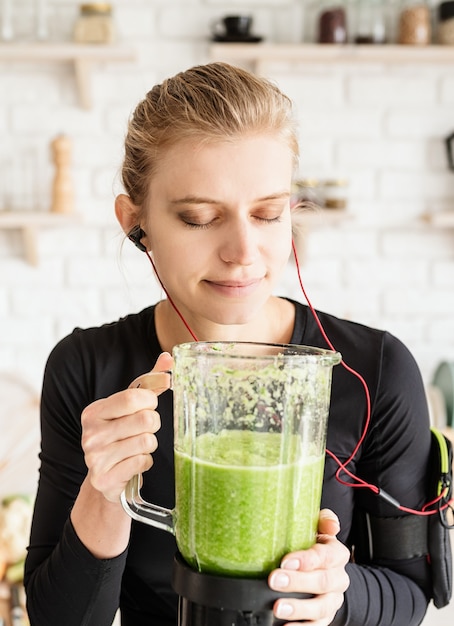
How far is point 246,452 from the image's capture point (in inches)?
28.0

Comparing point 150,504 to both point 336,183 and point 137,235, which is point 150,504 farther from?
point 336,183

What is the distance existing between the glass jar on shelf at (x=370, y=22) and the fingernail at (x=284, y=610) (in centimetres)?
226

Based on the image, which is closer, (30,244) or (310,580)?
(310,580)

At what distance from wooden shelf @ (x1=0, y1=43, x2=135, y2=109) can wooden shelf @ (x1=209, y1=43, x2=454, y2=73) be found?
31 centimetres

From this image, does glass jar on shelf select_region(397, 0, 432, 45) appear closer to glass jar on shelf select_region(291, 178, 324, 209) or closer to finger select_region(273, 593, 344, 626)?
glass jar on shelf select_region(291, 178, 324, 209)

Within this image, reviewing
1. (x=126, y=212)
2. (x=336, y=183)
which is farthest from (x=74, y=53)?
(x=126, y=212)

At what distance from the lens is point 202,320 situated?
117 cm

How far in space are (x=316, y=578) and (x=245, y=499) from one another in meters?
0.10

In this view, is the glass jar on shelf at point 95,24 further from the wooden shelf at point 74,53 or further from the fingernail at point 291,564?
the fingernail at point 291,564

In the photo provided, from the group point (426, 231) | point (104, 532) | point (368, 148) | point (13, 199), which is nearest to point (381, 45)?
point (368, 148)

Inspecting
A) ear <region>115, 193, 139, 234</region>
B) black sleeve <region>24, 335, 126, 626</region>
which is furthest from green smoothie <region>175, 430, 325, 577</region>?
ear <region>115, 193, 139, 234</region>

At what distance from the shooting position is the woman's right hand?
78cm

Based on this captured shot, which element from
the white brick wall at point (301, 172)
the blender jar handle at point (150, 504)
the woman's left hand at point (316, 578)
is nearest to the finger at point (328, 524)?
the woman's left hand at point (316, 578)

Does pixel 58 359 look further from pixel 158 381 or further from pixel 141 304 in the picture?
pixel 141 304
